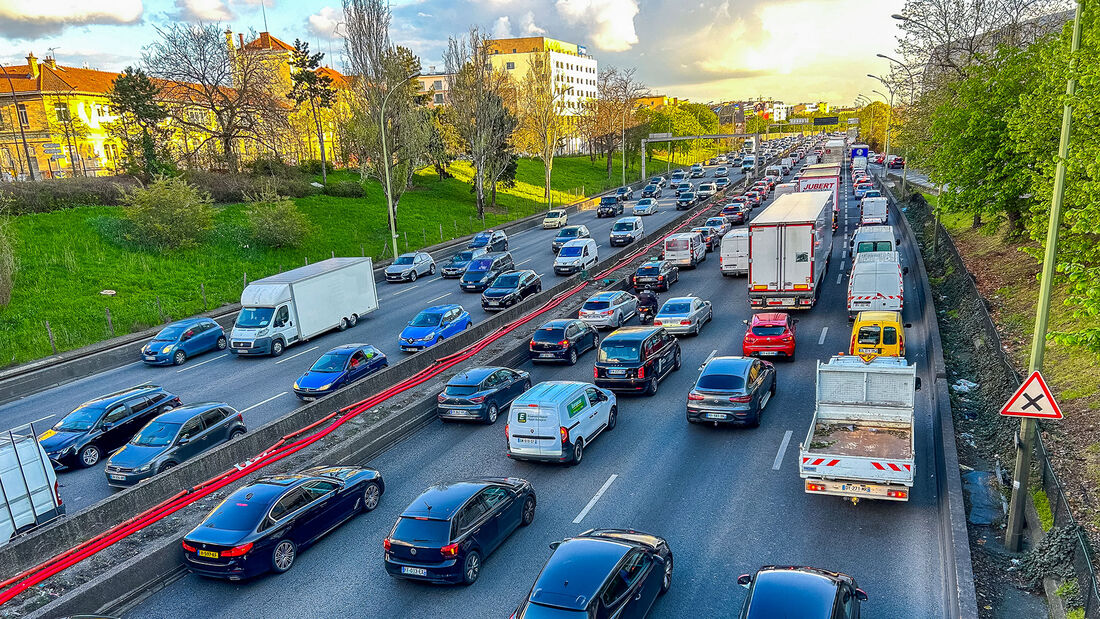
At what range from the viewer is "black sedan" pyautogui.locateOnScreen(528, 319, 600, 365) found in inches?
864

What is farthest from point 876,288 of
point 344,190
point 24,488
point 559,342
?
point 344,190

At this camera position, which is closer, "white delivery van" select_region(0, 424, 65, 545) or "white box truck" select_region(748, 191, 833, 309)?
"white delivery van" select_region(0, 424, 65, 545)

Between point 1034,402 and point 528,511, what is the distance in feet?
28.8

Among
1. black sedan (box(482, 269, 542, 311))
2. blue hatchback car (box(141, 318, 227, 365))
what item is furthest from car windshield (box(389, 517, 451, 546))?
blue hatchback car (box(141, 318, 227, 365))

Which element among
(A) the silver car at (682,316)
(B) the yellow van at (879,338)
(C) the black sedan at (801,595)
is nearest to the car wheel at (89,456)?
(C) the black sedan at (801,595)

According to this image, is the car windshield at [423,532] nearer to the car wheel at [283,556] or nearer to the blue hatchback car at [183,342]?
the car wheel at [283,556]

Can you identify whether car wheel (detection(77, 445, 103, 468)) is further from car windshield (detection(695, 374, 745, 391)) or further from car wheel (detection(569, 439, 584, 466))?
car windshield (detection(695, 374, 745, 391))

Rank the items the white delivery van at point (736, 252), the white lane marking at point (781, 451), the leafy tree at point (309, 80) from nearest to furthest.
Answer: the white lane marking at point (781, 451), the white delivery van at point (736, 252), the leafy tree at point (309, 80)

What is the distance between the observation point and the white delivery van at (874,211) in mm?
40375

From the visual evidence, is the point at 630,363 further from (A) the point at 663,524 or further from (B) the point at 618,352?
(A) the point at 663,524

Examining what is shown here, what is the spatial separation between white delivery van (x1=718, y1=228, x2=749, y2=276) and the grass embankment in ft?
75.0

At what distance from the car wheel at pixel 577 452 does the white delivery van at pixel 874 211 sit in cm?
3264

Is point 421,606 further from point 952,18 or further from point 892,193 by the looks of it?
point 892,193

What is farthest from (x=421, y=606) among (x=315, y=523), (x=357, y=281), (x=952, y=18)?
(x=952, y=18)
